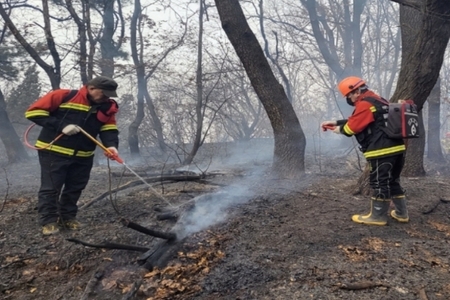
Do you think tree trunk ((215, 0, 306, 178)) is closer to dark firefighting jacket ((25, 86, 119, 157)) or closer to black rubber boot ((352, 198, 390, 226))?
black rubber boot ((352, 198, 390, 226))

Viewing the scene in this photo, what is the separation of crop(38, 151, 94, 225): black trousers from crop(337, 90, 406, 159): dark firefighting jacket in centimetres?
314

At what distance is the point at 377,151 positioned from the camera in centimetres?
400

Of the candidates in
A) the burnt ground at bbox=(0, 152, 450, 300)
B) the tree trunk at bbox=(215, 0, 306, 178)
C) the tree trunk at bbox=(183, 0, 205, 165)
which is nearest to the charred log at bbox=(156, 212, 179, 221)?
the burnt ground at bbox=(0, 152, 450, 300)

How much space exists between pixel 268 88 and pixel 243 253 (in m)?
3.92

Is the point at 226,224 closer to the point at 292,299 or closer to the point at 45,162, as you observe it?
the point at 292,299

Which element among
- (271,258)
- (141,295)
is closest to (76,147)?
(141,295)

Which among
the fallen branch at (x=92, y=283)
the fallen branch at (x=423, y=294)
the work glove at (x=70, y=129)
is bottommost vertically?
the fallen branch at (x=92, y=283)

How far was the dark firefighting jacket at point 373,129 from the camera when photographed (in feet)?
13.0

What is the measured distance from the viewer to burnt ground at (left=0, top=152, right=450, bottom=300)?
108 inches

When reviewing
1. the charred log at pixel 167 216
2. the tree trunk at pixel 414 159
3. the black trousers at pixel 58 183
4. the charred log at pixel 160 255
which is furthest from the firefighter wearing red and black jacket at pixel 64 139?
the tree trunk at pixel 414 159

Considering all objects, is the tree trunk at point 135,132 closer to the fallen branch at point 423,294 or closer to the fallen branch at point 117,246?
the fallen branch at point 117,246

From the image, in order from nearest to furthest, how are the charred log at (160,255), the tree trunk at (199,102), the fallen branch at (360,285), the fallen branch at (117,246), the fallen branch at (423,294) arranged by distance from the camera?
the fallen branch at (423,294) < the fallen branch at (360,285) < the fallen branch at (117,246) < the charred log at (160,255) < the tree trunk at (199,102)

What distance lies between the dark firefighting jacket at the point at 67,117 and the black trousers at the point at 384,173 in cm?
314

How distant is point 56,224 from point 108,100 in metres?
1.55
